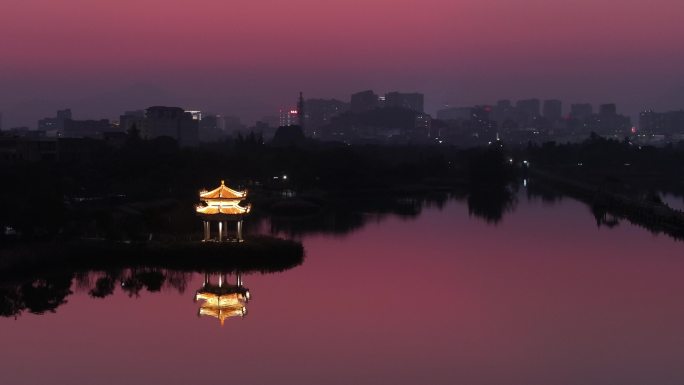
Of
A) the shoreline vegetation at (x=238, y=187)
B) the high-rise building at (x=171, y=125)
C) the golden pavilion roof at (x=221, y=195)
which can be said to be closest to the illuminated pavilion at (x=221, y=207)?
the golden pavilion roof at (x=221, y=195)

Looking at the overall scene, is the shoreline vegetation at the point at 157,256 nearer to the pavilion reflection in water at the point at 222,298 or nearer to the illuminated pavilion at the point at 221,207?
the illuminated pavilion at the point at 221,207

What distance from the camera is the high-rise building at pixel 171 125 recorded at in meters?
113

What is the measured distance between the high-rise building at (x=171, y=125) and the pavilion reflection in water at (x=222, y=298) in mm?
85898

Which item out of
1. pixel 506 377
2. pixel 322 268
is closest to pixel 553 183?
pixel 322 268

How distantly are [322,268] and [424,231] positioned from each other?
11983mm

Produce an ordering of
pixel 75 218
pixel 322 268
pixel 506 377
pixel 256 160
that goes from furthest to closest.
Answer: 1. pixel 256 160
2. pixel 75 218
3. pixel 322 268
4. pixel 506 377

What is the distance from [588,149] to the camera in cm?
10100

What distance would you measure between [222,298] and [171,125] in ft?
311

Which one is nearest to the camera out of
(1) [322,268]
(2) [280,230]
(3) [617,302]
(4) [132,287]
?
(3) [617,302]

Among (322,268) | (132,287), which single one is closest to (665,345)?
(322,268)

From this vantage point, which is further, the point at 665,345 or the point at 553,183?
the point at 553,183

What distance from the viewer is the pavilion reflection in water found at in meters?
22.8

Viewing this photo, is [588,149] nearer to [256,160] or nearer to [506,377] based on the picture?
[256,160]

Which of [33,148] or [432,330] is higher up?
[33,148]
